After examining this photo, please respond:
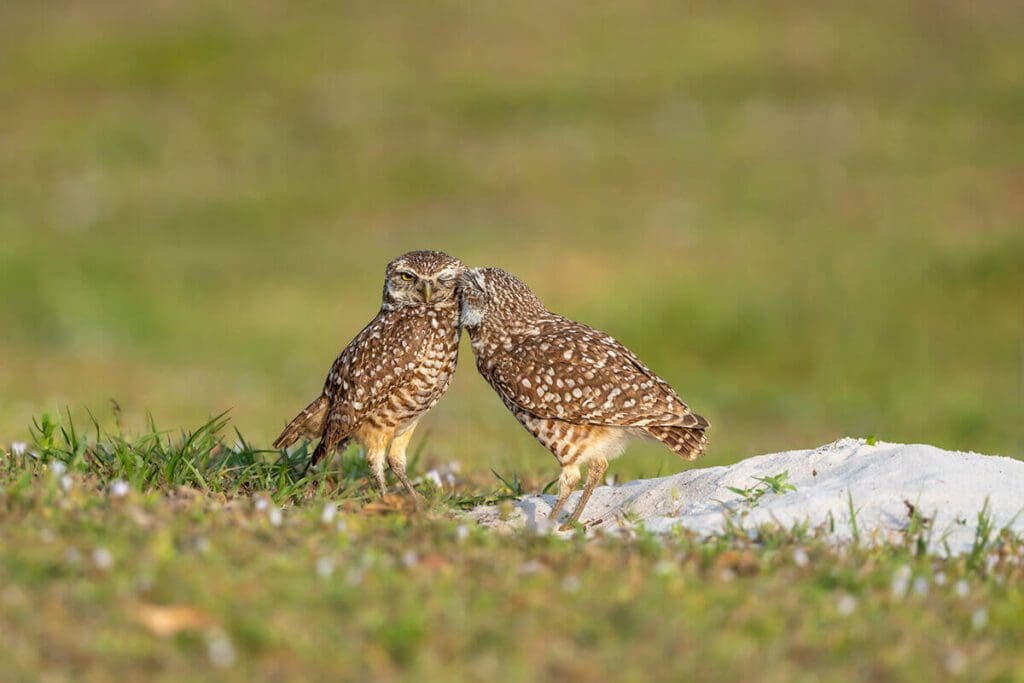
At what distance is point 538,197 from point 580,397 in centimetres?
1874

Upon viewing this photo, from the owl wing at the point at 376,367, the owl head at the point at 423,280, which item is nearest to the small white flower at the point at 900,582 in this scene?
the owl wing at the point at 376,367

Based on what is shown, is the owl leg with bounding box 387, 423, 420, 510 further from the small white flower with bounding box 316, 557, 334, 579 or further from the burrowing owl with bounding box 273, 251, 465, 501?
the small white flower with bounding box 316, 557, 334, 579

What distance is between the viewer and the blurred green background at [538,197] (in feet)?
63.4

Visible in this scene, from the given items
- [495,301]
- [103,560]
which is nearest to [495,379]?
[495,301]

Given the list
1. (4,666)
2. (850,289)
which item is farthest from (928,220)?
(4,666)

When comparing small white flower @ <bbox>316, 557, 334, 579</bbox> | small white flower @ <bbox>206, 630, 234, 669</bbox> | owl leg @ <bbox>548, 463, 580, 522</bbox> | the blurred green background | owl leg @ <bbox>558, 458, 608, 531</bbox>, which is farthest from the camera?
the blurred green background

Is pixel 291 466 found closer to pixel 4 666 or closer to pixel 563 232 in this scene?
pixel 4 666

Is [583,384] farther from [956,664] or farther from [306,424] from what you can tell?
[956,664]

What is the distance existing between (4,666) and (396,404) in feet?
13.4

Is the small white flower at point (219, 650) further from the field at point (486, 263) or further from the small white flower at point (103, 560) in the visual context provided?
the small white flower at point (103, 560)

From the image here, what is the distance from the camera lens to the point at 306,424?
29.3 feet

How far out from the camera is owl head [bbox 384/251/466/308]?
8852mm

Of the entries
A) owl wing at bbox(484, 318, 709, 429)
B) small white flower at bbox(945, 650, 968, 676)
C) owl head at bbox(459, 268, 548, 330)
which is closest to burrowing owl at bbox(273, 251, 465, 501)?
owl head at bbox(459, 268, 548, 330)

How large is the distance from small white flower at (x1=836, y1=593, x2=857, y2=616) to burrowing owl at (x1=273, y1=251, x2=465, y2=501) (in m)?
3.27
